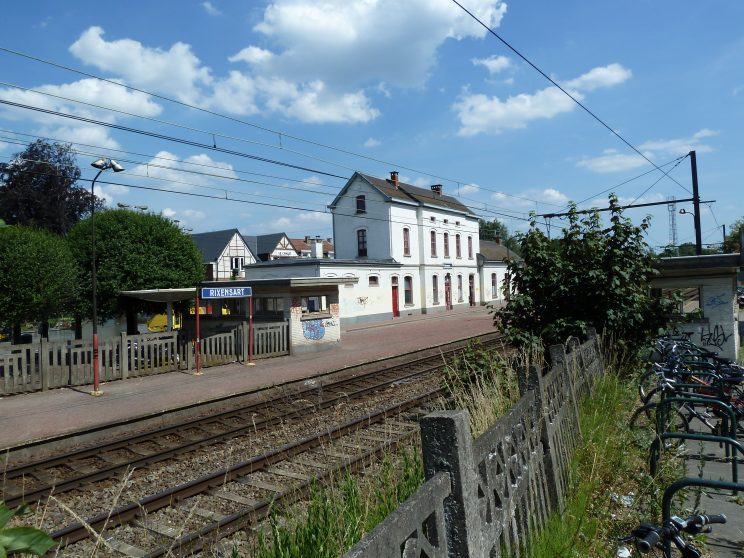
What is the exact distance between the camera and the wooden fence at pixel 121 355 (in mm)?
13578

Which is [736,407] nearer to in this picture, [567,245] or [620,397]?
[620,397]

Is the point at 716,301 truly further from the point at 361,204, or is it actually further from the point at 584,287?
the point at 361,204

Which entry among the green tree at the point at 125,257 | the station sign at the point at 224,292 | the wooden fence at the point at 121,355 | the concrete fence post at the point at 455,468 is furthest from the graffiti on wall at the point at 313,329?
the concrete fence post at the point at 455,468

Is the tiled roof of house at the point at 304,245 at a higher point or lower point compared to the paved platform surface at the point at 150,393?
higher

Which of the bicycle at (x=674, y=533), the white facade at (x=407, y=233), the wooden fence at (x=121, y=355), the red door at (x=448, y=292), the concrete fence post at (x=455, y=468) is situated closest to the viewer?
the concrete fence post at (x=455, y=468)

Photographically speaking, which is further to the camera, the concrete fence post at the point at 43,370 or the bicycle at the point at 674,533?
the concrete fence post at the point at 43,370

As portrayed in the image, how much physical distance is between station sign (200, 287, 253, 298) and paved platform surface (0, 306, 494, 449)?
7.32ft

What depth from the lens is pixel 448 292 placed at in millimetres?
46125

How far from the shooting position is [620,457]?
541cm

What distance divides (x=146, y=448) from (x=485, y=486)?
764 centimetres

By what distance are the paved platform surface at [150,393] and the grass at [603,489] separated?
28.0ft

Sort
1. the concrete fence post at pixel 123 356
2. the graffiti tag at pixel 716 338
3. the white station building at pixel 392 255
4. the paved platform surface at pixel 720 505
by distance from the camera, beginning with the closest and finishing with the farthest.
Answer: the paved platform surface at pixel 720 505, the graffiti tag at pixel 716 338, the concrete fence post at pixel 123 356, the white station building at pixel 392 255

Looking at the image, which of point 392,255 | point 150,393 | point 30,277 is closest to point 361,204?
point 392,255

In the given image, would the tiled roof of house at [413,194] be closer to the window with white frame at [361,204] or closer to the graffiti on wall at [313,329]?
the window with white frame at [361,204]
